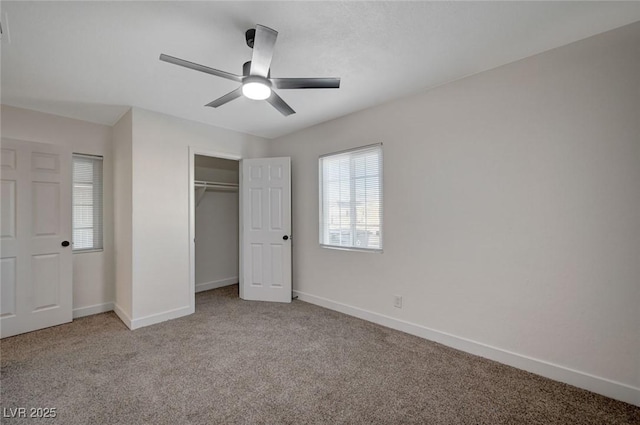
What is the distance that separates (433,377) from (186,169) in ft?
11.4

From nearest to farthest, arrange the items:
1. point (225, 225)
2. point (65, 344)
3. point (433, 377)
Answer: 1. point (433, 377)
2. point (65, 344)
3. point (225, 225)

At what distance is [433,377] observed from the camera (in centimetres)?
217

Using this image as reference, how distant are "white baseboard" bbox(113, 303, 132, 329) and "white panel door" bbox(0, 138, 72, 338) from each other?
0.46 meters

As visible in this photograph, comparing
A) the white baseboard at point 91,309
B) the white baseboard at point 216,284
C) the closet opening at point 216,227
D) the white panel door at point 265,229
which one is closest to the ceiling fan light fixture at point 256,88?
the white panel door at point 265,229

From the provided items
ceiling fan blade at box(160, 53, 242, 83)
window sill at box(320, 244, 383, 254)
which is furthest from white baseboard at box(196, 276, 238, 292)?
ceiling fan blade at box(160, 53, 242, 83)

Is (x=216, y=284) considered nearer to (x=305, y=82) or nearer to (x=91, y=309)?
(x=91, y=309)

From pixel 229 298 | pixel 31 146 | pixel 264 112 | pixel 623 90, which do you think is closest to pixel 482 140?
pixel 623 90

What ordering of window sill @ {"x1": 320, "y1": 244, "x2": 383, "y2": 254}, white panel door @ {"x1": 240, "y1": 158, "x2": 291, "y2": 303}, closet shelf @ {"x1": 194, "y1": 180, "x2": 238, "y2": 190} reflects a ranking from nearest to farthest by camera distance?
1. window sill @ {"x1": 320, "y1": 244, "x2": 383, "y2": 254}
2. white panel door @ {"x1": 240, "y1": 158, "x2": 291, "y2": 303}
3. closet shelf @ {"x1": 194, "y1": 180, "x2": 238, "y2": 190}

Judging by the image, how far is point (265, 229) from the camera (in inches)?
164

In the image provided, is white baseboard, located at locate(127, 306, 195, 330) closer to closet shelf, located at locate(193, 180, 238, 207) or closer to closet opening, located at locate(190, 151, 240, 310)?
closet opening, located at locate(190, 151, 240, 310)

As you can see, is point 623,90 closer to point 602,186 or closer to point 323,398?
point 602,186

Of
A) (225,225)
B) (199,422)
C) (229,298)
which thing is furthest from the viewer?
(225,225)

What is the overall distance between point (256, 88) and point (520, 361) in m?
2.95

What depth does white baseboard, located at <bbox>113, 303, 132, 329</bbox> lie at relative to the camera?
10.5ft
